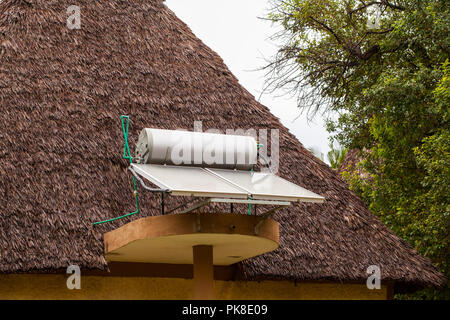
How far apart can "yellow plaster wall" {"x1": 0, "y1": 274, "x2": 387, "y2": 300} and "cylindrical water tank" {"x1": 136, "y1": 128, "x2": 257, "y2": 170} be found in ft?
4.42

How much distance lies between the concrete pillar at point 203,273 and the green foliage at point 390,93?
12.0 feet

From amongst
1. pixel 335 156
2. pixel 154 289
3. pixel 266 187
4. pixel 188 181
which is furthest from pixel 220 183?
pixel 335 156

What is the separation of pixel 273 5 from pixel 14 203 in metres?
7.12

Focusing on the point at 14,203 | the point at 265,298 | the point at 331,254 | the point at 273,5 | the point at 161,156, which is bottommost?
the point at 265,298

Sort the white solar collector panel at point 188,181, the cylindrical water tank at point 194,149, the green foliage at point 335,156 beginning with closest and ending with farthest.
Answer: the white solar collector panel at point 188,181 < the cylindrical water tank at point 194,149 < the green foliage at point 335,156

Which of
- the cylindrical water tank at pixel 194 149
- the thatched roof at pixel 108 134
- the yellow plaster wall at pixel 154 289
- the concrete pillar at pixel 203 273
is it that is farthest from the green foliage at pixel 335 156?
the concrete pillar at pixel 203 273

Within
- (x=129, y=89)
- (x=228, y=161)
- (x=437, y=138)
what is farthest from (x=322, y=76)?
(x=228, y=161)

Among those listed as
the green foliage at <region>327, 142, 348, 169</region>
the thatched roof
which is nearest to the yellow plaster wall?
the thatched roof

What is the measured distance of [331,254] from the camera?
7.80m

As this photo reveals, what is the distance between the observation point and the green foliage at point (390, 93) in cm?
946

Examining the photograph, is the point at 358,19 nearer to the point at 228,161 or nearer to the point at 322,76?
the point at 322,76

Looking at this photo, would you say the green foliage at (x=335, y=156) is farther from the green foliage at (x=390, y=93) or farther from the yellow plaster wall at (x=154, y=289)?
the yellow plaster wall at (x=154, y=289)

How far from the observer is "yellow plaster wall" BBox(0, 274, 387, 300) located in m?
6.73

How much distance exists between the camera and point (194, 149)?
6594 mm
